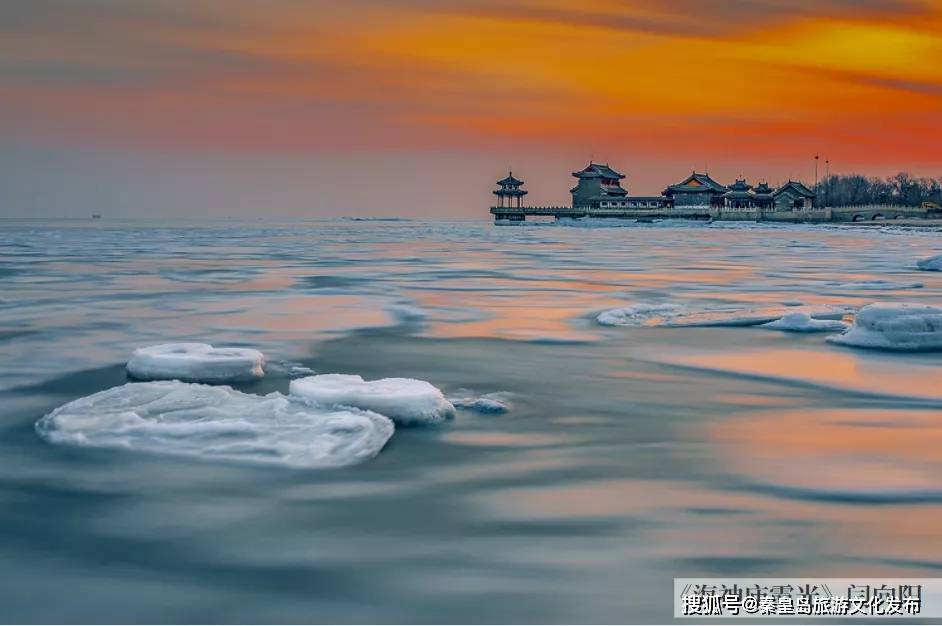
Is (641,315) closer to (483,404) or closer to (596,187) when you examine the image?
(483,404)

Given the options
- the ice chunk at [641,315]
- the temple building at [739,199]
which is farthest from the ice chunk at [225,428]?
the temple building at [739,199]

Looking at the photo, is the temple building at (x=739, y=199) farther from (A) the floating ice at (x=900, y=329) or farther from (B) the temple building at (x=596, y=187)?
(A) the floating ice at (x=900, y=329)

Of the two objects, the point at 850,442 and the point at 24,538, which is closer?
the point at 24,538

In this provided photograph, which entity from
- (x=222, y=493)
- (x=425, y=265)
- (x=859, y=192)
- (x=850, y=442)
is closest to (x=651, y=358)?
(x=850, y=442)

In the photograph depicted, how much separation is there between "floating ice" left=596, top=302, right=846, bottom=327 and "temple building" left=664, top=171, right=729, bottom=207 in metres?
89.9

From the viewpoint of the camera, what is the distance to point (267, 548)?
432cm

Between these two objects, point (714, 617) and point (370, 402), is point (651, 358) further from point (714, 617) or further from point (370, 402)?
point (714, 617)

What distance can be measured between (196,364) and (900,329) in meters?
7.04

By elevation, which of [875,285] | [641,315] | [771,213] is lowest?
[875,285]

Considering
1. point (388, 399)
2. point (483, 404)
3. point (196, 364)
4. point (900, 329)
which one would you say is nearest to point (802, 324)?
point (900, 329)

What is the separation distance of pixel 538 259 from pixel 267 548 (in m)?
29.0

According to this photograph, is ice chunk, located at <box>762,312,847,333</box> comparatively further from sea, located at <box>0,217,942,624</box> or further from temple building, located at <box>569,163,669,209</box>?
temple building, located at <box>569,163,669,209</box>

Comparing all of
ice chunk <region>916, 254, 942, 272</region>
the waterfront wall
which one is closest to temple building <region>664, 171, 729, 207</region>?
the waterfront wall

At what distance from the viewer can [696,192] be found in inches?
4016
